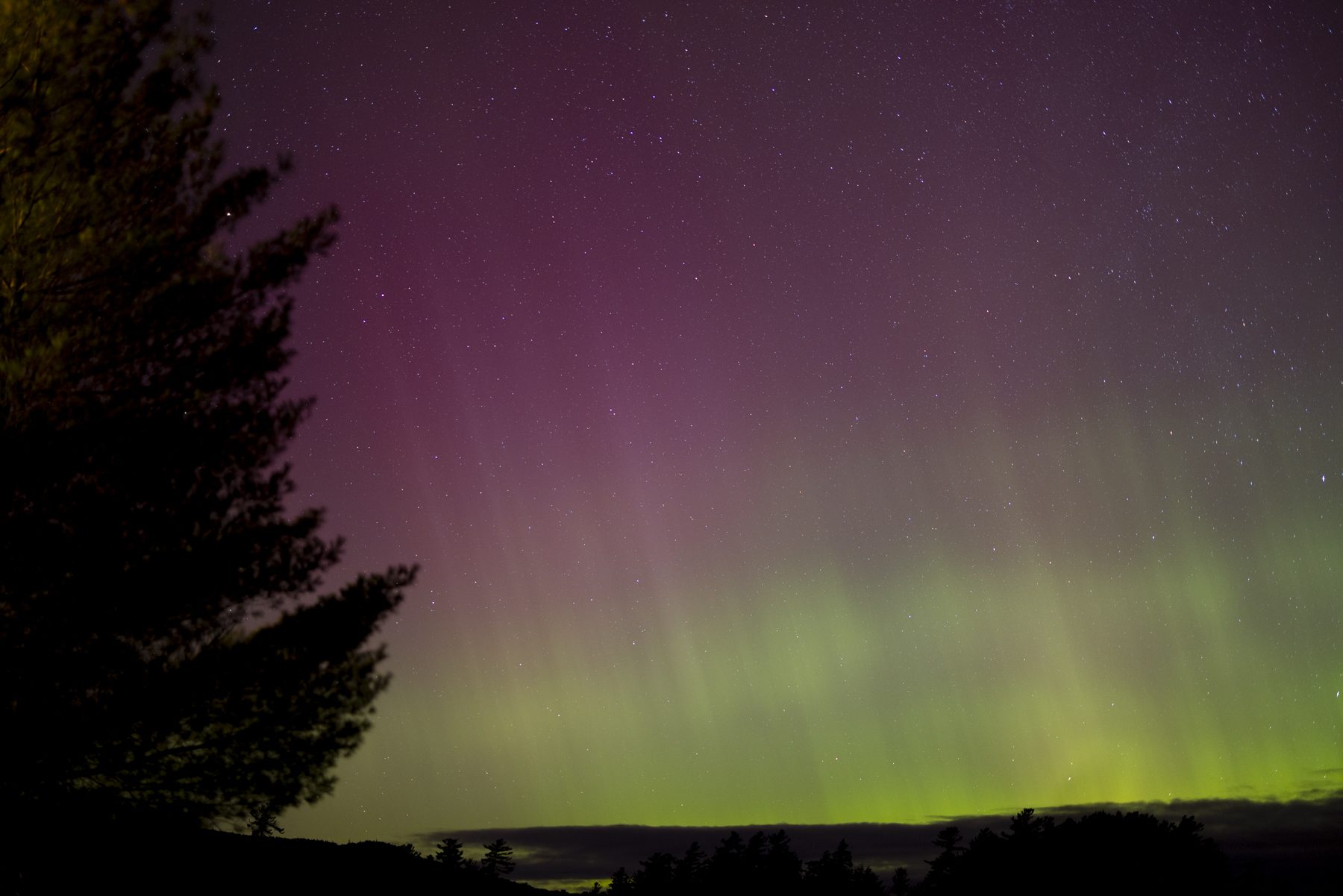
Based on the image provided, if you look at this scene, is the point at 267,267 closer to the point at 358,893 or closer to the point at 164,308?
the point at 164,308

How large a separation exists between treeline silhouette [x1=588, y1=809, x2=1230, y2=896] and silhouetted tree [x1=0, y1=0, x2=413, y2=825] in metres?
11.6

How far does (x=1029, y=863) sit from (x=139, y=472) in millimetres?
20736

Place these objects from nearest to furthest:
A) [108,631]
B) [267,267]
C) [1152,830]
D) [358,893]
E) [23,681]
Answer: [23,681]
[108,631]
[267,267]
[358,893]
[1152,830]

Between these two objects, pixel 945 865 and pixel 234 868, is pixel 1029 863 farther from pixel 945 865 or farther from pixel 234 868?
pixel 234 868

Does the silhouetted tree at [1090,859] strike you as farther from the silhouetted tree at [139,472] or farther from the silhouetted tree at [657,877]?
the silhouetted tree at [139,472]

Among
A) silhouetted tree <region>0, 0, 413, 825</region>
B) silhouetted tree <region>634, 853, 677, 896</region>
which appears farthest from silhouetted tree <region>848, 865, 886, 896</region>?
silhouetted tree <region>0, 0, 413, 825</region>

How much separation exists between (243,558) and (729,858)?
1607cm

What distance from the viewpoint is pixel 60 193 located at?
8484 millimetres

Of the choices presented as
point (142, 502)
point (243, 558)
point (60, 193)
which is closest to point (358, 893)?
point (243, 558)

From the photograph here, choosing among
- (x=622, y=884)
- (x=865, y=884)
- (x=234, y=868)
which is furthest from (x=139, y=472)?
(x=865, y=884)

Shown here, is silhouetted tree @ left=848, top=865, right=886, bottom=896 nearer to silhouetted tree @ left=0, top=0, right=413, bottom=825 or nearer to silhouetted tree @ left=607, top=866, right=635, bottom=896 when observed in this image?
silhouetted tree @ left=607, top=866, right=635, bottom=896

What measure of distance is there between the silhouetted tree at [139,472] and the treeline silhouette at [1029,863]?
11577 millimetres

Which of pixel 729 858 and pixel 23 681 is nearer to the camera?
pixel 23 681

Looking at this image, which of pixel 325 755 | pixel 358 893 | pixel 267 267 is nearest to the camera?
pixel 325 755
